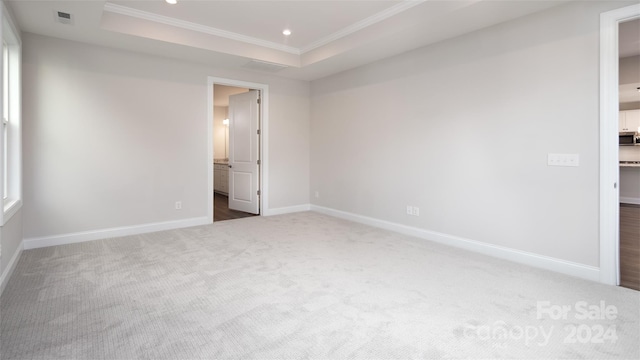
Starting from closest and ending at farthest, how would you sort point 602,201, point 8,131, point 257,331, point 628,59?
point 257,331 < point 602,201 < point 8,131 < point 628,59

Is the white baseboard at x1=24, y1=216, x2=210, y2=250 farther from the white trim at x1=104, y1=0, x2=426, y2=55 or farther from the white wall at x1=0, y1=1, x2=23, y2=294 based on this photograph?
the white trim at x1=104, y1=0, x2=426, y2=55

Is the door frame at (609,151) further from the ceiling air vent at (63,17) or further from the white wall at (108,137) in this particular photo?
the ceiling air vent at (63,17)

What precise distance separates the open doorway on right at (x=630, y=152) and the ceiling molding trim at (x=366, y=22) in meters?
2.46

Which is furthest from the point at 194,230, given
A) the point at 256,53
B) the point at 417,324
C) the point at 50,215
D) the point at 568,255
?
the point at 568,255

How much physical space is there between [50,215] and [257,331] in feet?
11.5

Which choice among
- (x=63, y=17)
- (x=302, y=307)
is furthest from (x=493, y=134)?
(x=63, y=17)

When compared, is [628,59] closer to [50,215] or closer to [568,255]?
[568,255]

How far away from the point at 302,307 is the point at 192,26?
375cm

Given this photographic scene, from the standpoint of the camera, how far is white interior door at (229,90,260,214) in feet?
20.0

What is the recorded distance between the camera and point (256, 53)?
490 centimetres

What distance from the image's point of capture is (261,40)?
16.0 ft

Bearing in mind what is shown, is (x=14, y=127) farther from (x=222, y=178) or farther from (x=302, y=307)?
(x=222, y=178)

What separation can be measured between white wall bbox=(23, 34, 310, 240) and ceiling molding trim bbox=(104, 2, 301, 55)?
2.55 ft

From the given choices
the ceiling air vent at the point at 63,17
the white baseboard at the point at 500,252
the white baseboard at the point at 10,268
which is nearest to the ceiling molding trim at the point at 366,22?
the white baseboard at the point at 500,252
